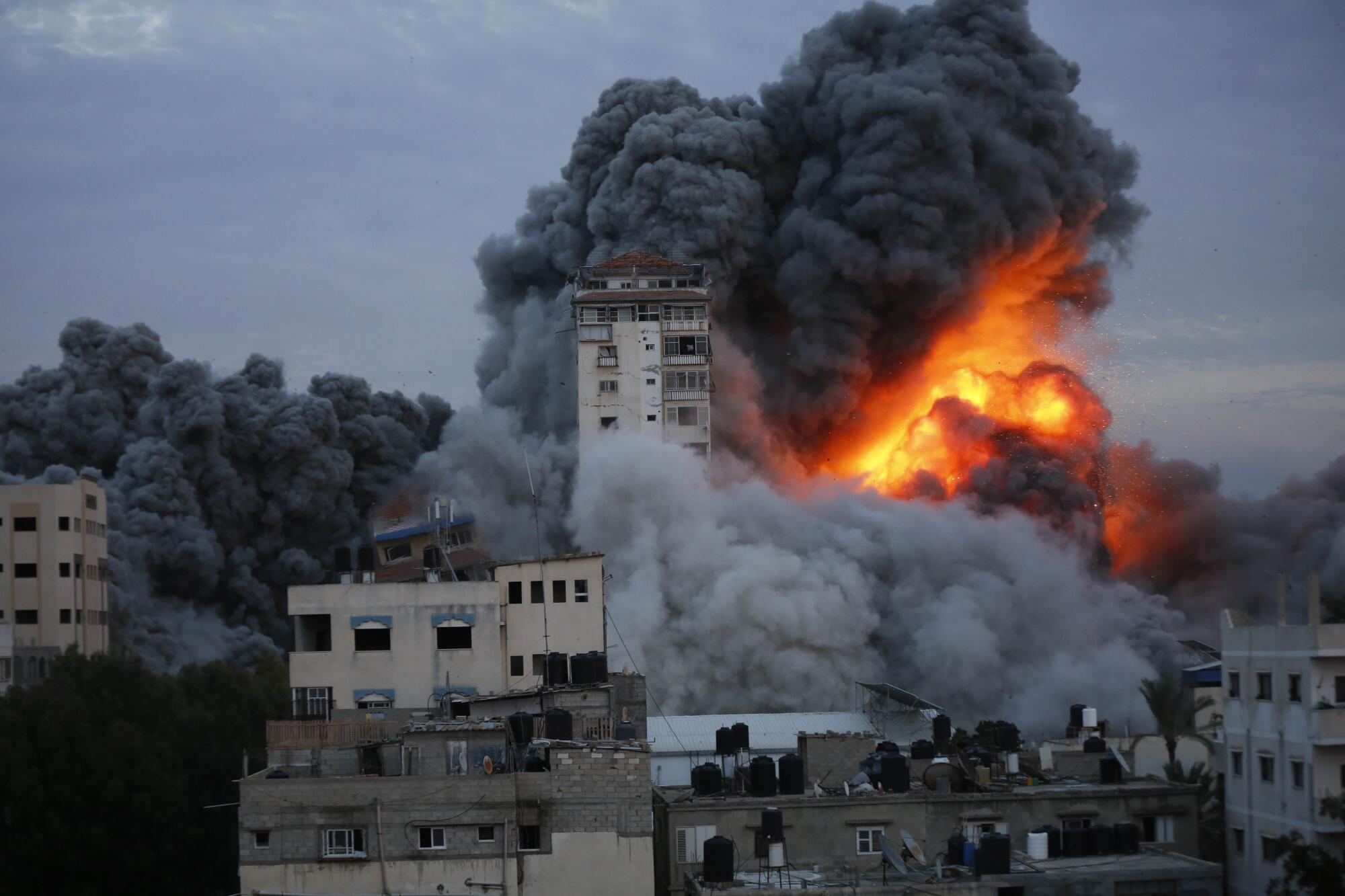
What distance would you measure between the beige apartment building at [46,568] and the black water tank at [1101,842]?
44.9m

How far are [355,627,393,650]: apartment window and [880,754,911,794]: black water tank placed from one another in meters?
13.0

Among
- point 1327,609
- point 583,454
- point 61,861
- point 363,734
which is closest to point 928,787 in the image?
point 363,734

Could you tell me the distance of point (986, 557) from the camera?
70500mm

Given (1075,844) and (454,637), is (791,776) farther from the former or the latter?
(454,637)

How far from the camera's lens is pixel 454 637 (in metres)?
43.4

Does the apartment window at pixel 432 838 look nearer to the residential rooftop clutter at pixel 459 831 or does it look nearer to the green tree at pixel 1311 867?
the residential rooftop clutter at pixel 459 831

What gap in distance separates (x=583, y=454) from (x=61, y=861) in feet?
114

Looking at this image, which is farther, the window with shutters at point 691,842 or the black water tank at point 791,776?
the black water tank at point 791,776

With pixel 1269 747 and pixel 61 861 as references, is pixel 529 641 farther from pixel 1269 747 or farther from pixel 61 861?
pixel 1269 747

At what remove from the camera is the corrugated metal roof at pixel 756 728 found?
45.9 meters

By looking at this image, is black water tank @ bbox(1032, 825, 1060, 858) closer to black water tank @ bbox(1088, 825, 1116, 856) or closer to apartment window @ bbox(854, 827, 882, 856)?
black water tank @ bbox(1088, 825, 1116, 856)

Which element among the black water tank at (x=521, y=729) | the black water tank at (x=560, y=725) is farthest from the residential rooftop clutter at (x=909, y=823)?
the black water tank at (x=521, y=729)

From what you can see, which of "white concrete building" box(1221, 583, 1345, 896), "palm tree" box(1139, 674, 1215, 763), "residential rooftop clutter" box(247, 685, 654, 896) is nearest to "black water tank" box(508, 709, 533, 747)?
"residential rooftop clutter" box(247, 685, 654, 896)

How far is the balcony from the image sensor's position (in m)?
77.4
